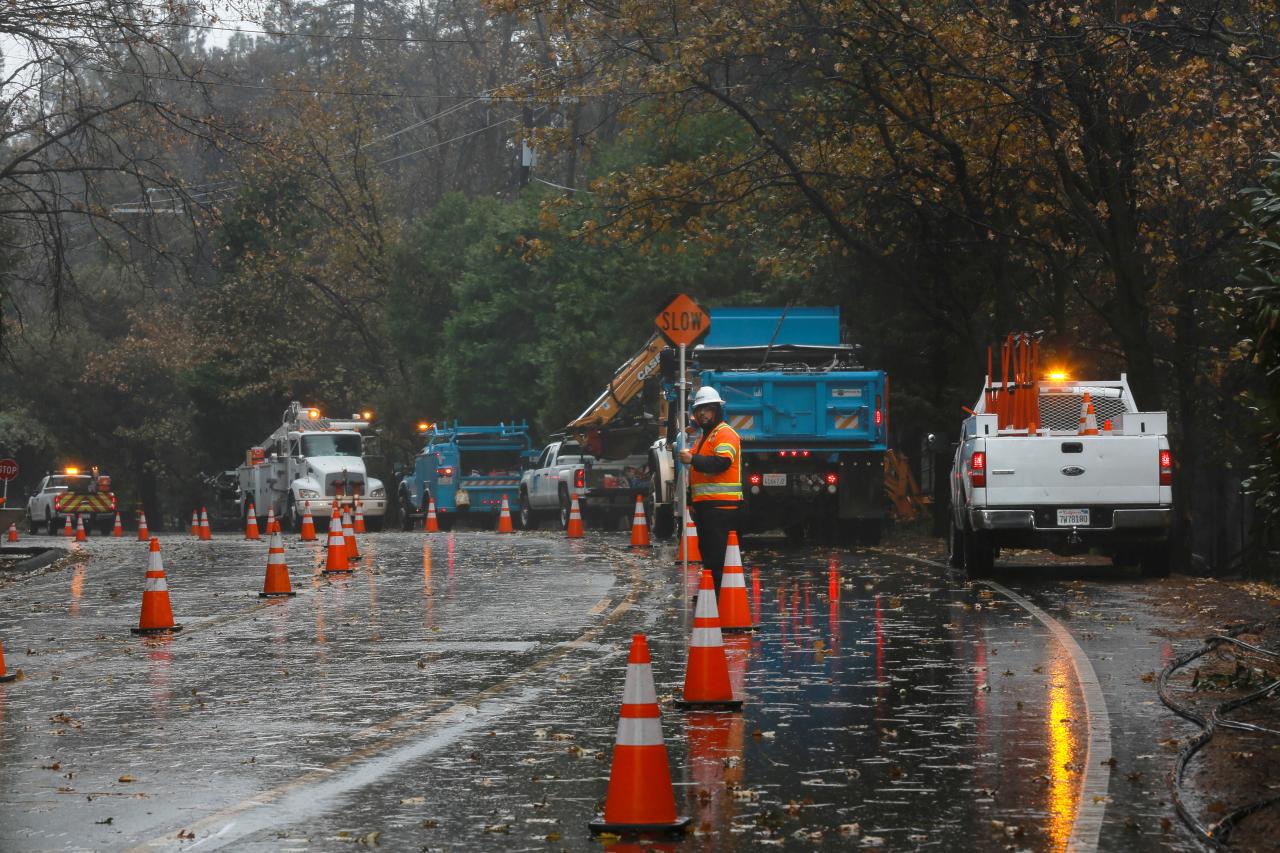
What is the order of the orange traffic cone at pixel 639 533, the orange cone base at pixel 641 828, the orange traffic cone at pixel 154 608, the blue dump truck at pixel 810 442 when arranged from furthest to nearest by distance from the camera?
the orange traffic cone at pixel 639 533 < the blue dump truck at pixel 810 442 < the orange traffic cone at pixel 154 608 < the orange cone base at pixel 641 828

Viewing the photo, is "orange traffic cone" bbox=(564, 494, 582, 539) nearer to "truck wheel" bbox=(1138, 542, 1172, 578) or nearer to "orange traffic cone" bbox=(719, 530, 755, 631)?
"truck wheel" bbox=(1138, 542, 1172, 578)

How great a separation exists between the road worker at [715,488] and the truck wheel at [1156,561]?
7.53 m

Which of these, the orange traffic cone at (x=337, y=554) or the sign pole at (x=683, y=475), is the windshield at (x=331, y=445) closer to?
the sign pole at (x=683, y=475)

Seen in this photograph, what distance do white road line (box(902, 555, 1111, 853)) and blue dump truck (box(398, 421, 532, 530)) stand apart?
3272 cm

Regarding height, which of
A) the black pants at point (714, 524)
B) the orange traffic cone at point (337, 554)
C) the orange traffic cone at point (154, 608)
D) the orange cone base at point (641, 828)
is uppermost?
the black pants at point (714, 524)

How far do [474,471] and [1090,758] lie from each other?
129 ft

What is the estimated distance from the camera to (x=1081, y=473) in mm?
21281

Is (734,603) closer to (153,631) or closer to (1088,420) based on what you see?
(153,631)

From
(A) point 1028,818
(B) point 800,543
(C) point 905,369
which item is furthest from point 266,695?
(C) point 905,369

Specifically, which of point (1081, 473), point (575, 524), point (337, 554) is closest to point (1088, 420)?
point (1081, 473)

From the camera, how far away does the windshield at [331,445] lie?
154 feet

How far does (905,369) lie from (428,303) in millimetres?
29313

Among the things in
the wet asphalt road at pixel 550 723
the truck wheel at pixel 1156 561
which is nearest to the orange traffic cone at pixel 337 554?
the wet asphalt road at pixel 550 723

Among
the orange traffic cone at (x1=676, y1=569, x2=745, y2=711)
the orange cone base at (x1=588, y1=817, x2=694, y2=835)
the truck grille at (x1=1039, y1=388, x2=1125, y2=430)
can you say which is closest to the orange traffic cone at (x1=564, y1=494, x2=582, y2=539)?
the truck grille at (x1=1039, y1=388, x2=1125, y2=430)
